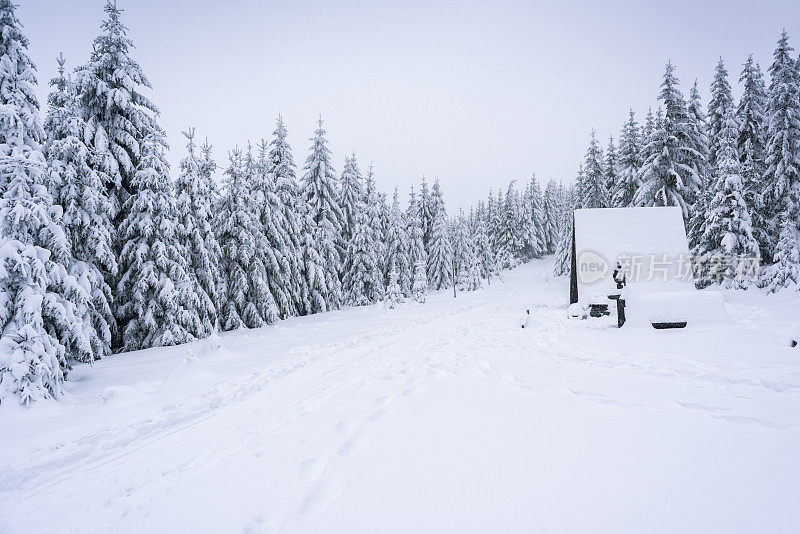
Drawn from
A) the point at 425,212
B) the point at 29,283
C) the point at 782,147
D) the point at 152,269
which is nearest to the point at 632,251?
the point at 782,147

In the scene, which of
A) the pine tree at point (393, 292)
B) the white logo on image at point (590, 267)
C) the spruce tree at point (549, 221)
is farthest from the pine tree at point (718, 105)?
the spruce tree at point (549, 221)

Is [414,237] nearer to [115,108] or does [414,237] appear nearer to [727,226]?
[727,226]

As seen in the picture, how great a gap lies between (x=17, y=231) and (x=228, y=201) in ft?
42.2

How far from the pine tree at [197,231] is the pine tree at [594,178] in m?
31.7

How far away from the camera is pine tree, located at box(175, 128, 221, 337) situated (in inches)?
627

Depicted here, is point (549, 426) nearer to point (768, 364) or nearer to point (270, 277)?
point (768, 364)

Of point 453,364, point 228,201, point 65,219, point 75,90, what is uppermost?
point 75,90

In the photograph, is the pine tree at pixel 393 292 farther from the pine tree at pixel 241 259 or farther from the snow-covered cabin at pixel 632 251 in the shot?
the snow-covered cabin at pixel 632 251

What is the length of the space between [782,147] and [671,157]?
520cm

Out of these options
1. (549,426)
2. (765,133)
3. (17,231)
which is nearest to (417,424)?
(549,426)

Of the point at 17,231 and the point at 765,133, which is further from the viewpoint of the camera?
the point at 765,133

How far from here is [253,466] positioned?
13.1 feet

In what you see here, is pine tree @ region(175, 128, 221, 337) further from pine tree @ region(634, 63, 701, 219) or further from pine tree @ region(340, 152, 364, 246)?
pine tree @ region(634, 63, 701, 219)

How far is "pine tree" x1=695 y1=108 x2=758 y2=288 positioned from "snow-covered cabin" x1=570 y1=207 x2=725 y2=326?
4518 mm
